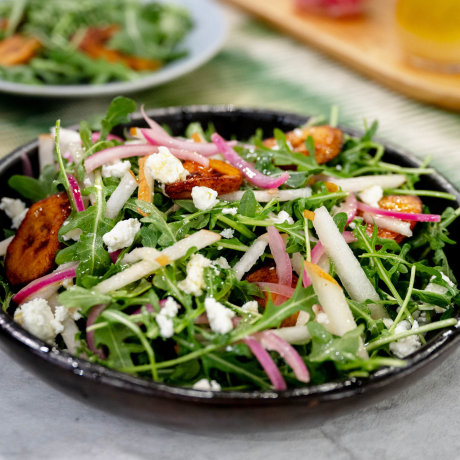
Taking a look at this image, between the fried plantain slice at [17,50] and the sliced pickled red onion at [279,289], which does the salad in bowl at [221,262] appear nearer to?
the sliced pickled red onion at [279,289]

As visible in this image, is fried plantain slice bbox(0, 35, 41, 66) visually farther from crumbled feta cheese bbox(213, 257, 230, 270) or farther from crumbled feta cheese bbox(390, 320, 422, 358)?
crumbled feta cheese bbox(390, 320, 422, 358)

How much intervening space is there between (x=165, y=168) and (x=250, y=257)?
32 cm

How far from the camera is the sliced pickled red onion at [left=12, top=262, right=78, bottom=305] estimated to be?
146cm

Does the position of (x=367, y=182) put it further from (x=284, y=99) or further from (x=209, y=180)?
(x=284, y=99)

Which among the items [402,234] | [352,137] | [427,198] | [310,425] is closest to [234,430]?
[310,425]

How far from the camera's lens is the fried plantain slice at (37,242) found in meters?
1.52

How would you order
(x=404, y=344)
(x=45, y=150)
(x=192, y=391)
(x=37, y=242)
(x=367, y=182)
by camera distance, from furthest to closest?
(x=45, y=150) < (x=367, y=182) < (x=37, y=242) < (x=404, y=344) < (x=192, y=391)

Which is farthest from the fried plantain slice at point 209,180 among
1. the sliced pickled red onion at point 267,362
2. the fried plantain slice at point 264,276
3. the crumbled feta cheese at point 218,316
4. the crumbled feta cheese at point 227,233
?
the sliced pickled red onion at point 267,362

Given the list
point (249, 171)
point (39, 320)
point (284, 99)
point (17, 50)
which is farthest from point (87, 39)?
point (39, 320)

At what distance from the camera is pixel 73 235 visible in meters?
1.56

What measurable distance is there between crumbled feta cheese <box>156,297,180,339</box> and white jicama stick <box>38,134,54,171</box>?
82 centimetres

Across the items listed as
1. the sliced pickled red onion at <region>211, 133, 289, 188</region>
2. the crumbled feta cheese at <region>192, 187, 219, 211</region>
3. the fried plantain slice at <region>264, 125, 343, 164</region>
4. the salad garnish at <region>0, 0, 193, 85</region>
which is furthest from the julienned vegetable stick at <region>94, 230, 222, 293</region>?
the salad garnish at <region>0, 0, 193, 85</region>

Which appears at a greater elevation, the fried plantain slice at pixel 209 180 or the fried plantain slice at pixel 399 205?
the fried plantain slice at pixel 209 180

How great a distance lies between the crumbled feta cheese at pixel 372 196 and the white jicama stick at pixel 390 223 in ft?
0.16
